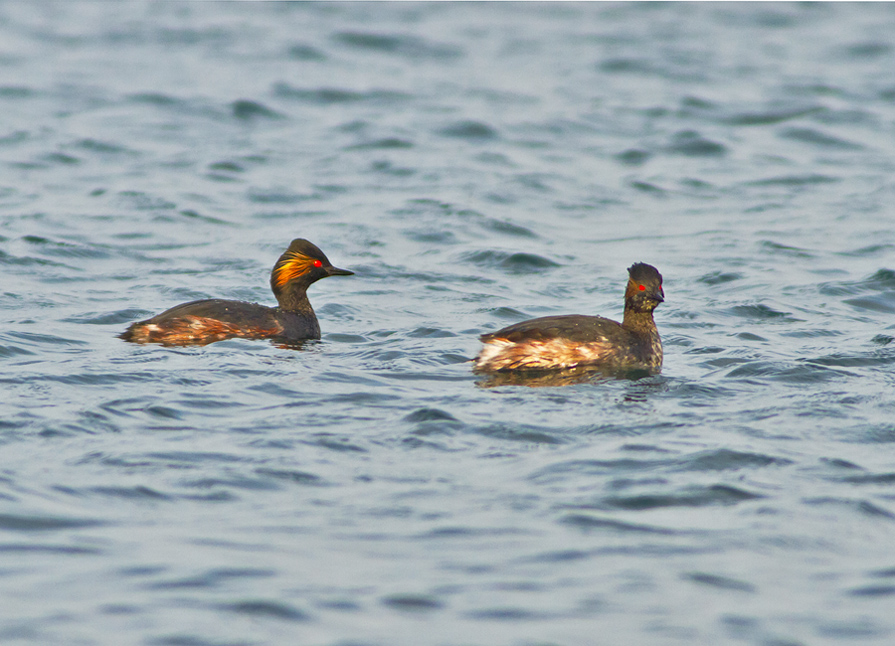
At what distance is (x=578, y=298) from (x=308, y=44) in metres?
18.6

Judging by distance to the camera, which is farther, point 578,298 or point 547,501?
point 578,298

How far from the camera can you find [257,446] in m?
7.61

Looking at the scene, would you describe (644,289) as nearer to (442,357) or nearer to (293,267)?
(442,357)

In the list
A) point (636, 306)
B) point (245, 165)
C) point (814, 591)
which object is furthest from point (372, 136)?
point (814, 591)

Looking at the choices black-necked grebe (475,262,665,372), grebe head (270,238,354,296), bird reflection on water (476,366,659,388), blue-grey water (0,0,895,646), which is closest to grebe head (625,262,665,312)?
black-necked grebe (475,262,665,372)

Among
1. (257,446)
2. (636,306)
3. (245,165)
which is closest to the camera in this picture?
(257,446)

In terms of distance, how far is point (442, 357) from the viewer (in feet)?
34.0

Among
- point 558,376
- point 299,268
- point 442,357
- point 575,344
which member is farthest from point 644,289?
point 299,268

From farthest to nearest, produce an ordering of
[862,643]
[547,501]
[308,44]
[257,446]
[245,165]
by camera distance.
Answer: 1. [308,44]
2. [245,165]
3. [257,446]
4. [547,501]
5. [862,643]

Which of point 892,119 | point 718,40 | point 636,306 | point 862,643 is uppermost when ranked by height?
point 718,40

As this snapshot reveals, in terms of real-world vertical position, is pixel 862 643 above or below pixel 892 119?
below

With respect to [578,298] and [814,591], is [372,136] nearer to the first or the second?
[578,298]

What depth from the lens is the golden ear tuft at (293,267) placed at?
39.0 ft

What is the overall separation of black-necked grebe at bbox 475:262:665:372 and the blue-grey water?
323 mm
